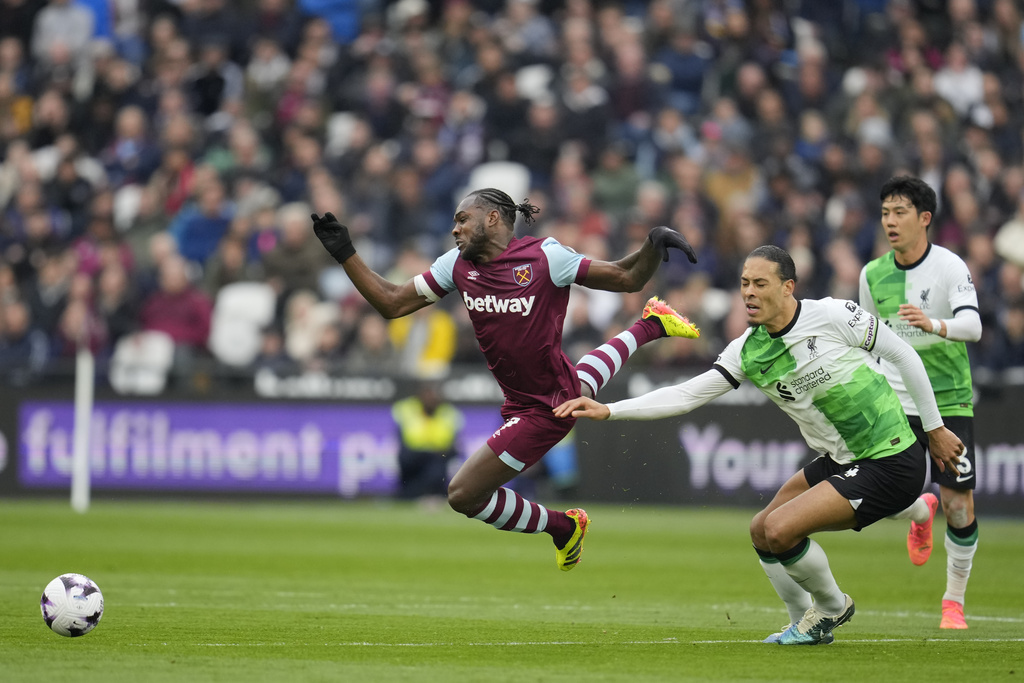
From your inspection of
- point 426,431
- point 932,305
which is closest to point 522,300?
point 932,305

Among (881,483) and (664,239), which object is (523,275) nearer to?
(664,239)

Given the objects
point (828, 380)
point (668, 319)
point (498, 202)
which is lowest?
point (828, 380)

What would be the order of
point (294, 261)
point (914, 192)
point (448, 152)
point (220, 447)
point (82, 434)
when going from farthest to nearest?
point (448, 152)
point (294, 261)
point (220, 447)
point (82, 434)
point (914, 192)

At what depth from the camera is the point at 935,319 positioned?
9.29 metres

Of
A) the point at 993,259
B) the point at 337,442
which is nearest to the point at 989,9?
the point at 993,259

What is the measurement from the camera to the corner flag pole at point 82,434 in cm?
1891

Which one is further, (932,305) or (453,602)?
(453,602)

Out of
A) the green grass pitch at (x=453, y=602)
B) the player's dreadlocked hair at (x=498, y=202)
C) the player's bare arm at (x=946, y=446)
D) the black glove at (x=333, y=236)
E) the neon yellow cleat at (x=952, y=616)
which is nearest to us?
the green grass pitch at (x=453, y=602)

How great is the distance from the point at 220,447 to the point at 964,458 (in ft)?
39.9

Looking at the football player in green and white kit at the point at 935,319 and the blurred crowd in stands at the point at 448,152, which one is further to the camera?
the blurred crowd in stands at the point at 448,152

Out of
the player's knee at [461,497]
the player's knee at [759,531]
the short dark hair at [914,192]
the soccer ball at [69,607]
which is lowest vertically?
the soccer ball at [69,607]

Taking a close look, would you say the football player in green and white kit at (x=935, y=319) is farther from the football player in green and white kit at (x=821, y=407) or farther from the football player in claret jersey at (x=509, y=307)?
the football player in claret jersey at (x=509, y=307)

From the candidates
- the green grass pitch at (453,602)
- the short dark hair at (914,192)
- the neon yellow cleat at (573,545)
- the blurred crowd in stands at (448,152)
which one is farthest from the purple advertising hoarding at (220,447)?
the short dark hair at (914,192)

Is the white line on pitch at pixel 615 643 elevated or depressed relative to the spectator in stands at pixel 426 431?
depressed
